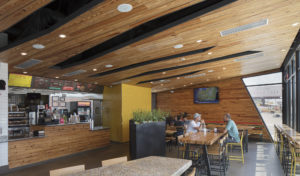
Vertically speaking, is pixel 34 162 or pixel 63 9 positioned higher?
pixel 63 9

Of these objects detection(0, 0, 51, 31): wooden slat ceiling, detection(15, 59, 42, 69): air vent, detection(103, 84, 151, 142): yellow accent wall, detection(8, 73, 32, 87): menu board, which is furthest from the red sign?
detection(0, 0, 51, 31): wooden slat ceiling

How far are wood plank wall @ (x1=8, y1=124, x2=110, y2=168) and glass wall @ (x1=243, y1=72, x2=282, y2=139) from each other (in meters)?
7.84

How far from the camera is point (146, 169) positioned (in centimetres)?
217

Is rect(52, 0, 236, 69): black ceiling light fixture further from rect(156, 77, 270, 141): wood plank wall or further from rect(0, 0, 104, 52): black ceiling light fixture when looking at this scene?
rect(156, 77, 270, 141): wood plank wall

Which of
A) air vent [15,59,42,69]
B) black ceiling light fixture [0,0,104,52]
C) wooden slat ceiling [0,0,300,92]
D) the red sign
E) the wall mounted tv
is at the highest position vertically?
black ceiling light fixture [0,0,104,52]

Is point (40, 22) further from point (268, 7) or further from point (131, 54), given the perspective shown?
point (268, 7)

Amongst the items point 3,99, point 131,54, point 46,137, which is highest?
point 131,54

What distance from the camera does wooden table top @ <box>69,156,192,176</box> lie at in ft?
6.77

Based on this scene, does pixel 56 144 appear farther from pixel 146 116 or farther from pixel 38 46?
pixel 38 46

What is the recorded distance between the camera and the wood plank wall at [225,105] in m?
10.8

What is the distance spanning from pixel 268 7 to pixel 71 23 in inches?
129

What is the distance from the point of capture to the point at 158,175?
6.49 ft

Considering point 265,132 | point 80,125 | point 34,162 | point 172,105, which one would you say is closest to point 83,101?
point 80,125

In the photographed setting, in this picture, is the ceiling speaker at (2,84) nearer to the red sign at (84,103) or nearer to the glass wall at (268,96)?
the red sign at (84,103)
